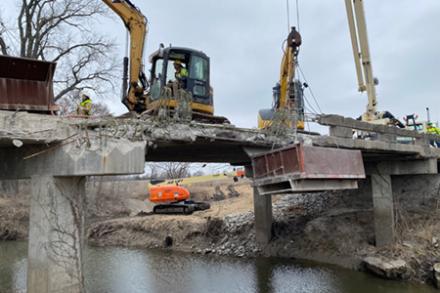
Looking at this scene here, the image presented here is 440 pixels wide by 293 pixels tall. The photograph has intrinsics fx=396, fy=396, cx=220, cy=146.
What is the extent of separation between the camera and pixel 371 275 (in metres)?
12.9

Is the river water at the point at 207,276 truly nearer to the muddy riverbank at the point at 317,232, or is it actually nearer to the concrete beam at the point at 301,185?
the muddy riverbank at the point at 317,232

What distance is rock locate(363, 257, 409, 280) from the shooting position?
40.2ft

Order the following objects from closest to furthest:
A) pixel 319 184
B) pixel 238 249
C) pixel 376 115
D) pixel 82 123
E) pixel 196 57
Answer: pixel 82 123 < pixel 319 184 < pixel 196 57 < pixel 238 249 < pixel 376 115

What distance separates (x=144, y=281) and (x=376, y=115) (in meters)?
13.9

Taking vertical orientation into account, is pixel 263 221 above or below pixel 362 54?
below

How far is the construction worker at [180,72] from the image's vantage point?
11336 mm

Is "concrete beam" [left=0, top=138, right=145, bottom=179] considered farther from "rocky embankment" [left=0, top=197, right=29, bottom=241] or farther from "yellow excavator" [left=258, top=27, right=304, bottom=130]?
"rocky embankment" [left=0, top=197, right=29, bottom=241]

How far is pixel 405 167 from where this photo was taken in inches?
604

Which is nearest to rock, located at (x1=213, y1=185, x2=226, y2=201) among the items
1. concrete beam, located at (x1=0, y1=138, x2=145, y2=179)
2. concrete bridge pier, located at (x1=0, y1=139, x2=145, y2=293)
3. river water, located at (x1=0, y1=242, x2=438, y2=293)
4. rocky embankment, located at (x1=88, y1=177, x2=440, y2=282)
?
rocky embankment, located at (x1=88, y1=177, x2=440, y2=282)

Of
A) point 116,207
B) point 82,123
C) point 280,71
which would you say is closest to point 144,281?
point 82,123

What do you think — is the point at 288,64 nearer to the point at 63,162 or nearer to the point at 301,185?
the point at 301,185

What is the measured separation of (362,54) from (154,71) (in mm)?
Result: 12717

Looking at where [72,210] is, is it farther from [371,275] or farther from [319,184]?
[371,275]

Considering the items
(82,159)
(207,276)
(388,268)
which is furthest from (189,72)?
(388,268)
